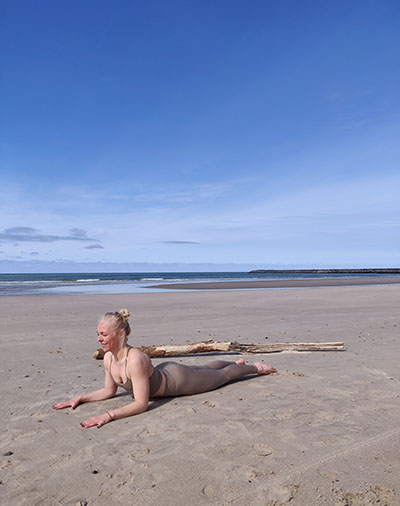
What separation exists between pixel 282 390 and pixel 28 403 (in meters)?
3.64

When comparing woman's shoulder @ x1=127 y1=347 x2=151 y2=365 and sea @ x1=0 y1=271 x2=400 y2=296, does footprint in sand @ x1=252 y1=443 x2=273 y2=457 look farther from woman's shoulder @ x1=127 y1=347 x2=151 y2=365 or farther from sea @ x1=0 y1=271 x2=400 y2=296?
sea @ x1=0 y1=271 x2=400 y2=296

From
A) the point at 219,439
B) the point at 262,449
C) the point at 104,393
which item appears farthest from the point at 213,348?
the point at 262,449

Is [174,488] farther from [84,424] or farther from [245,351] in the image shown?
[245,351]

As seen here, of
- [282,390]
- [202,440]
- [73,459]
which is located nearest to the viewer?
[73,459]

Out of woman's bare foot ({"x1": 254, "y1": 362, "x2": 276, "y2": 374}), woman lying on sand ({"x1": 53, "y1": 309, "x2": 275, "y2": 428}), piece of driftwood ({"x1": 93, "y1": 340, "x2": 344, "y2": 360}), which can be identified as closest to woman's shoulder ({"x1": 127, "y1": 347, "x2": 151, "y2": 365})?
woman lying on sand ({"x1": 53, "y1": 309, "x2": 275, "y2": 428})

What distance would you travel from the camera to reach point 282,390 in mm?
6195

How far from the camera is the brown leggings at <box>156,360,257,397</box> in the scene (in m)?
5.82

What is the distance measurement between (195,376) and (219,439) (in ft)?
5.18

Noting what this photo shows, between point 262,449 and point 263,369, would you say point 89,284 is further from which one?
point 262,449

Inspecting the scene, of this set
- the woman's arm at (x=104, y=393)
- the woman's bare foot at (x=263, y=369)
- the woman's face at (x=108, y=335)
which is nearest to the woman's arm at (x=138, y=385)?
the woman's face at (x=108, y=335)

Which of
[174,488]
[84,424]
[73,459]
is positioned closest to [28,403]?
[84,424]

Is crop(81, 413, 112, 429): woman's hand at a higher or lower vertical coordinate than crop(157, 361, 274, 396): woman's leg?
lower

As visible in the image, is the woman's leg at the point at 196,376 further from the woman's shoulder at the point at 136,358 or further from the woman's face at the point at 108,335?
the woman's face at the point at 108,335

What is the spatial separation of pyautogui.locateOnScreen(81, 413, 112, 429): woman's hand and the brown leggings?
1.02 m
